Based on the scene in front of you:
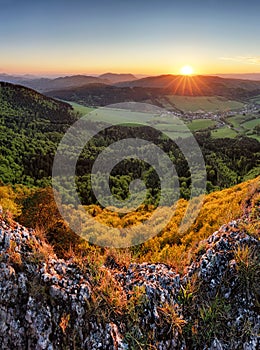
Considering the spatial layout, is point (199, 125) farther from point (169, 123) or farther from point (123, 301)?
point (123, 301)

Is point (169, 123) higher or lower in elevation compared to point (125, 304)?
higher

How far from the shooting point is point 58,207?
13477 millimetres

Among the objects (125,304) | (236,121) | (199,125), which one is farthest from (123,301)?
(236,121)

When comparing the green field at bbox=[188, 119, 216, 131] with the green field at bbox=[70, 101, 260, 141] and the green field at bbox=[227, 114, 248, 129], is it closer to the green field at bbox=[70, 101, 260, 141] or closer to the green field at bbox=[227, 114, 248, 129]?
the green field at bbox=[70, 101, 260, 141]

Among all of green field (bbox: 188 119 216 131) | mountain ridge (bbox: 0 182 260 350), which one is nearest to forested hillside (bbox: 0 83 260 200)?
mountain ridge (bbox: 0 182 260 350)

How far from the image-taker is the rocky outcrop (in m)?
5.49

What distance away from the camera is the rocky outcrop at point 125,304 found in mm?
5492

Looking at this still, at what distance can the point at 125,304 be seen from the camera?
6.10 meters

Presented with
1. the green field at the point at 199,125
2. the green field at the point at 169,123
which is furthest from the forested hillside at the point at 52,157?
the green field at the point at 199,125

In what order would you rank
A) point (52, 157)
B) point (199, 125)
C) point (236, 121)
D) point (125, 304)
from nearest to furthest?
point (125, 304)
point (52, 157)
point (199, 125)
point (236, 121)

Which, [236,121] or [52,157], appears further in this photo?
[236,121]

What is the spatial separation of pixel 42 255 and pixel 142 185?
26.2m

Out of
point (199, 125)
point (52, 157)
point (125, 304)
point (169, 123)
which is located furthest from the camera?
point (199, 125)

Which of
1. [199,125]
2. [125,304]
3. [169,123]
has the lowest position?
[125,304]
